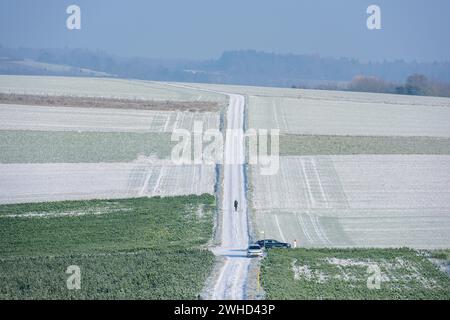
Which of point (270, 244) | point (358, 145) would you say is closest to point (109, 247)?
point (270, 244)

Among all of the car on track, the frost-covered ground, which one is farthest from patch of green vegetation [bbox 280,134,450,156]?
the car on track

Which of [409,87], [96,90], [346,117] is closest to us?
[346,117]

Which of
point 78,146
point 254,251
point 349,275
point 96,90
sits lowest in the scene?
point 349,275

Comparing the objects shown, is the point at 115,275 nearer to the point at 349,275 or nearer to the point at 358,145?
the point at 349,275

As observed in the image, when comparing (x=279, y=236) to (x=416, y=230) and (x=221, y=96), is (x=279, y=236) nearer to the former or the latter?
(x=416, y=230)

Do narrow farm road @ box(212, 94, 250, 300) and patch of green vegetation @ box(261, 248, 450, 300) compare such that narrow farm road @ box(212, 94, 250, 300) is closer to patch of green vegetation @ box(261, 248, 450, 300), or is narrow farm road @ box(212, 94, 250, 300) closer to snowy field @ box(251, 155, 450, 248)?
snowy field @ box(251, 155, 450, 248)

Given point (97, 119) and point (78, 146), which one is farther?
point (97, 119)
